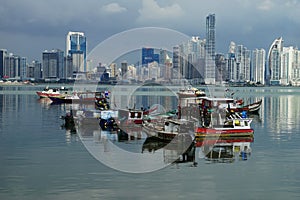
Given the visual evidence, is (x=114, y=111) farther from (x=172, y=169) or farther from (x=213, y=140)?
(x=172, y=169)

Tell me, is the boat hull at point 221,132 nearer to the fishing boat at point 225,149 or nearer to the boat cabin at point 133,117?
the fishing boat at point 225,149

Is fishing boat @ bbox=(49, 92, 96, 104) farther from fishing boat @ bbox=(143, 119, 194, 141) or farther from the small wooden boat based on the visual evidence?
the small wooden boat

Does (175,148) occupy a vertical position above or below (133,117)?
below

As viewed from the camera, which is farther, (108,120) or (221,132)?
(108,120)

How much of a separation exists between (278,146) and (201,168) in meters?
9.00

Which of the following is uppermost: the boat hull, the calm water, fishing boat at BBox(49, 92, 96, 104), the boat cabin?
fishing boat at BBox(49, 92, 96, 104)

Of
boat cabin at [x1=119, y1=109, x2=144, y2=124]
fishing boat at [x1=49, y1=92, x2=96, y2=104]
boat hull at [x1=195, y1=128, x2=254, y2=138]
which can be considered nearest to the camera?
boat hull at [x1=195, y1=128, x2=254, y2=138]

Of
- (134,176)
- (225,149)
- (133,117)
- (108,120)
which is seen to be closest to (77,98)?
(108,120)

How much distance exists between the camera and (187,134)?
100 ft

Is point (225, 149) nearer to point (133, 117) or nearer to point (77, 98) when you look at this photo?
point (133, 117)

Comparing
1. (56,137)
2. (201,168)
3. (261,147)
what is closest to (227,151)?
(261,147)

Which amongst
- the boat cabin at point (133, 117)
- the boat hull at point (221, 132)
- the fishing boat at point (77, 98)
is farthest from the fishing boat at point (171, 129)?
the fishing boat at point (77, 98)

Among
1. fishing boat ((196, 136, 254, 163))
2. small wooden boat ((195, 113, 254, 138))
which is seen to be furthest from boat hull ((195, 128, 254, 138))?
fishing boat ((196, 136, 254, 163))

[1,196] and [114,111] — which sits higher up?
[114,111]
